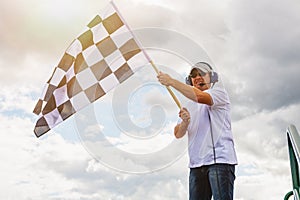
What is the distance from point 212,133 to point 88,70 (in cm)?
180

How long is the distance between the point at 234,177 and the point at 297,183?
3.44ft

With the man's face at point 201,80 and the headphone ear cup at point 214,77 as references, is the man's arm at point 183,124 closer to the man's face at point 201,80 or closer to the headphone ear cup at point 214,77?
the man's face at point 201,80

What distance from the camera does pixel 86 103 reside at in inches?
231

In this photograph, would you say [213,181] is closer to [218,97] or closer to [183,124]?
[183,124]

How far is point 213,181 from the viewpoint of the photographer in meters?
4.50

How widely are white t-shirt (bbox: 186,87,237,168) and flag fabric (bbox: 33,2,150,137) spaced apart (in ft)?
3.82

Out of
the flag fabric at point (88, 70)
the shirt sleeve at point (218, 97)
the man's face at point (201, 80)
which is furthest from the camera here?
the flag fabric at point (88, 70)

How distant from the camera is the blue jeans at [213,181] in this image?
447 centimetres

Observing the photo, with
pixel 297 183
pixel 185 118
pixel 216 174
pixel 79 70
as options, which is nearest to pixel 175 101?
pixel 185 118

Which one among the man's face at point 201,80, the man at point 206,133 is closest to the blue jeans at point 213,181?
the man at point 206,133

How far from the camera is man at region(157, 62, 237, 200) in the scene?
4504mm

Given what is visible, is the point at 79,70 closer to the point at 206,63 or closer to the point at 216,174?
the point at 206,63

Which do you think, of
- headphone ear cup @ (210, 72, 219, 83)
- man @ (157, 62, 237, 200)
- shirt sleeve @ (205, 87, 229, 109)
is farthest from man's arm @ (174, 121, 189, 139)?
headphone ear cup @ (210, 72, 219, 83)

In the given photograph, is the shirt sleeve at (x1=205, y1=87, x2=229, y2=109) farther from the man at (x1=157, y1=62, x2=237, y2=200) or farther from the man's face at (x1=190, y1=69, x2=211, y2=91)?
the man's face at (x1=190, y1=69, x2=211, y2=91)
